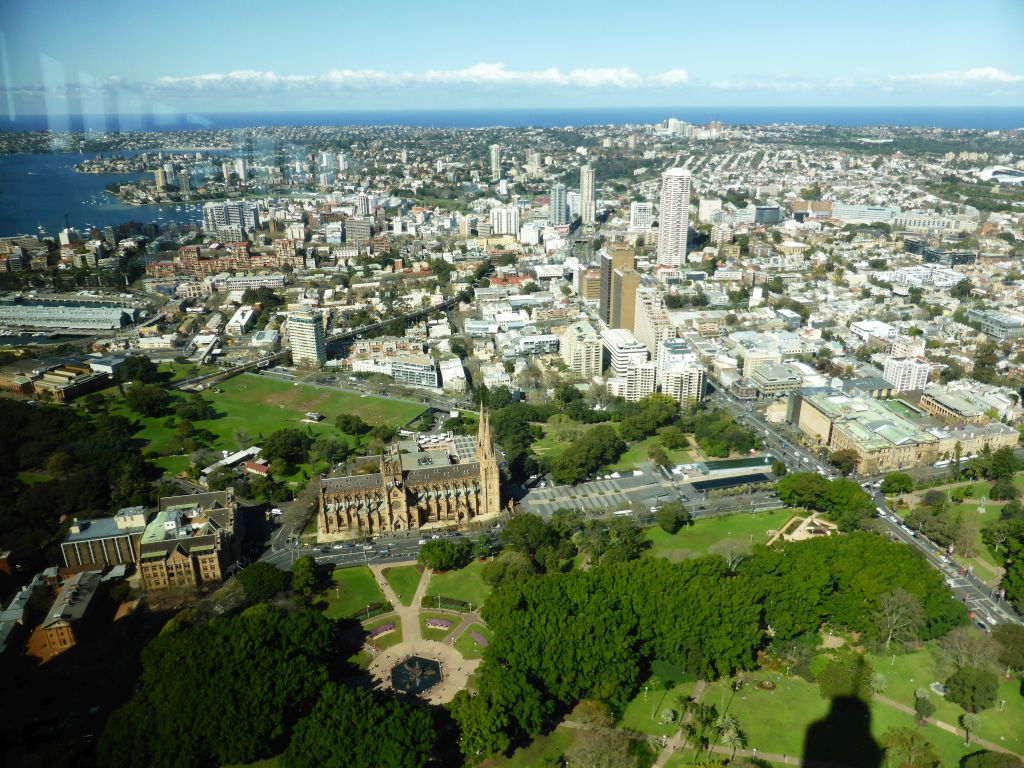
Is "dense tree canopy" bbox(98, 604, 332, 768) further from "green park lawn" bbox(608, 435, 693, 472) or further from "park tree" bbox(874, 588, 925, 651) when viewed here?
"green park lawn" bbox(608, 435, 693, 472)

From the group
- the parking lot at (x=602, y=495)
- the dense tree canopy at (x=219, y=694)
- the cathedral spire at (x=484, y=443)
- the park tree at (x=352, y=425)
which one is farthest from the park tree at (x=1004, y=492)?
the park tree at (x=352, y=425)

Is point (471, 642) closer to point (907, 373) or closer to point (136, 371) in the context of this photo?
point (136, 371)

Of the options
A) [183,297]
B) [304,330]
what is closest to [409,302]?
[304,330]

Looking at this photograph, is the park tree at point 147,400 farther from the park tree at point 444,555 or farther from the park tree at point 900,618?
the park tree at point 900,618

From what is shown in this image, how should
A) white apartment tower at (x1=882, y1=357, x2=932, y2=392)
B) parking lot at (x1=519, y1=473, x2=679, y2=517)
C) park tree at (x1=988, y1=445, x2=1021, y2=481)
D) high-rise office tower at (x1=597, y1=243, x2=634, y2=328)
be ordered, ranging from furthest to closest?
high-rise office tower at (x1=597, y1=243, x2=634, y2=328) → white apartment tower at (x1=882, y1=357, x2=932, y2=392) → park tree at (x1=988, y1=445, x2=1021, y2=481) → parking lot at (x1=519, y1=473, x2=679, y2=517)

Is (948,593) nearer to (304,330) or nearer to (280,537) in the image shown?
(280,537)

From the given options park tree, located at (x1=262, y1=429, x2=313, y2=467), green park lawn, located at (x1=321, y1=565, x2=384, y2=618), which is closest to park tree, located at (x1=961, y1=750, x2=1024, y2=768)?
green park lawn, located at (x1=321, y1=565, x2=384, y2=618)
